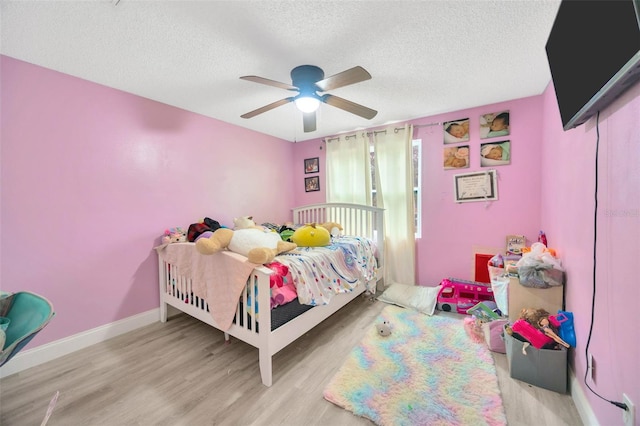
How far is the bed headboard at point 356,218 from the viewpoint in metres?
3.19

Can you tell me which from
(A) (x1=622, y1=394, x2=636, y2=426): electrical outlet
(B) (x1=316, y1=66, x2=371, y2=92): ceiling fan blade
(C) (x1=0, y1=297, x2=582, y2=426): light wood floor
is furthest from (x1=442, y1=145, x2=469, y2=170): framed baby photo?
(A) (x1=622, y1=394, x2=636, y2=426): electrical outlet

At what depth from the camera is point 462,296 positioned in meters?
2.67

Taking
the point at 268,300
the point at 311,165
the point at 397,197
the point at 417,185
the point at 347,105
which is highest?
the point at 347,105

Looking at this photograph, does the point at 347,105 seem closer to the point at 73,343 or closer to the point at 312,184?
the point at 312,184

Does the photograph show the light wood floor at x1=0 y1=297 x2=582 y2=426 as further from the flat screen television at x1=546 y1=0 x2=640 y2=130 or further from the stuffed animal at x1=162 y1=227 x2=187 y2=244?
the flat screen television at x1=546 y1=0 x2=640 y2=130

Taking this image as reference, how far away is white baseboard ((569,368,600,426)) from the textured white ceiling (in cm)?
214

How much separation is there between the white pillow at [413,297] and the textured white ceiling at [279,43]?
220 centimetres

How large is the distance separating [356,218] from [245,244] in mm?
1919

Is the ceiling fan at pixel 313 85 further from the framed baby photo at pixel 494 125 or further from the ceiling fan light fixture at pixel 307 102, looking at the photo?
the framed baby photo at pixel 494 125

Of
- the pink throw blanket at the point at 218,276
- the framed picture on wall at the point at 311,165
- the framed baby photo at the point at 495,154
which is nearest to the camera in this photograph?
the pink throw blanket at the point at 218,276

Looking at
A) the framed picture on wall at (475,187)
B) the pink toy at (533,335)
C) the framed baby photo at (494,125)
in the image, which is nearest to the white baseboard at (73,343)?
the pink toy at (533,335)

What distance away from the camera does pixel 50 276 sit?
1901 mm

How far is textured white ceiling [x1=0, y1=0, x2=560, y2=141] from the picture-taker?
4.43ft

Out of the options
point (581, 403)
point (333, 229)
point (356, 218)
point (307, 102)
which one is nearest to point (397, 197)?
point (356, 218)
